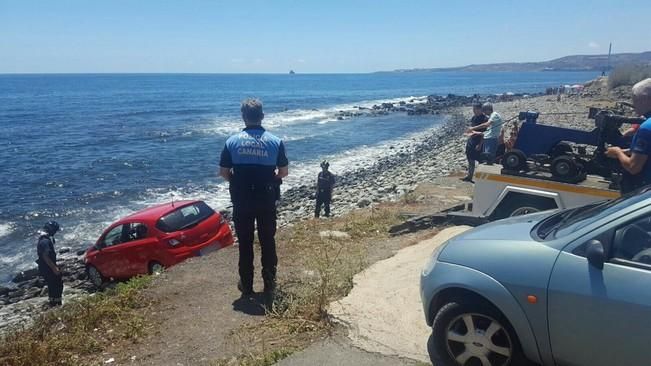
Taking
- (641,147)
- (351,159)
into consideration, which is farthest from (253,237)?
(351,159)

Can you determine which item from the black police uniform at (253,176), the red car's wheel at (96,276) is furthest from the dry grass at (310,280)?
the red car's wheel at (96,276)

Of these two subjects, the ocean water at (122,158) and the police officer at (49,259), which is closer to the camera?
the police officer at (49,259)

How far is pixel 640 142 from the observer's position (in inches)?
185

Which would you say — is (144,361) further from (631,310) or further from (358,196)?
(358,196)

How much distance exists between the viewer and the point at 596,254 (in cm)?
301

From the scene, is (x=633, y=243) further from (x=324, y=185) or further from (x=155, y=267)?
(x=324, y=185)

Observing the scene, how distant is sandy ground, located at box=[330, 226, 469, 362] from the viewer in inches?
175

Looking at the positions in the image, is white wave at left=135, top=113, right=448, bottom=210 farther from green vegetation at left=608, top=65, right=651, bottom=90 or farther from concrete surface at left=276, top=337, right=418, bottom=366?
green vegetation at left=608, top=65, right=651, bottom=90

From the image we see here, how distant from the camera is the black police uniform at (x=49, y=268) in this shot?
10445 millimetres

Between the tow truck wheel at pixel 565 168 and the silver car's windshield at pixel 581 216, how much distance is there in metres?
3.01

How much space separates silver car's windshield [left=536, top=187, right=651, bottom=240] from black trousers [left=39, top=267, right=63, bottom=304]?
32.4ft

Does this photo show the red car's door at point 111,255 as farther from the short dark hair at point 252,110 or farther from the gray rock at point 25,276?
the short dark hair at point 252,110

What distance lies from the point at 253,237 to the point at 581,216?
11.1 ft

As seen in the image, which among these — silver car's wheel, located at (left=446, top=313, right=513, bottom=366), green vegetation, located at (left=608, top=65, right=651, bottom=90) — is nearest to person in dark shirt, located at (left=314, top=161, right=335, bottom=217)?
silver car's wheel, located at (left=446, top=313, right=513, bottom=366)
